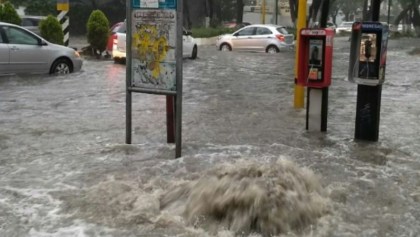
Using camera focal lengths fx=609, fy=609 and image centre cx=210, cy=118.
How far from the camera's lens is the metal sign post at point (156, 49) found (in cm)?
643

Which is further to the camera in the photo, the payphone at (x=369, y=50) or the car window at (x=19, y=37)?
the car window at (x=19, y=37)

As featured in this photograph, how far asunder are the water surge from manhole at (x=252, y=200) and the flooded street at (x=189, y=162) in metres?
0.02

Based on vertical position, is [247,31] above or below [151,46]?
above

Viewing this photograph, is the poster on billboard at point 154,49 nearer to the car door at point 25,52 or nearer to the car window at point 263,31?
the car door at point 25,52

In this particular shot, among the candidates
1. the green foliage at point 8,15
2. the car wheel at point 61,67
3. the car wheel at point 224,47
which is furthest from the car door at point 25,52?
the car wheel at point 224,47

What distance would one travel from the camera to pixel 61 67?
15.8 metres

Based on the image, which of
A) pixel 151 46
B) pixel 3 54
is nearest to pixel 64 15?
pixel 3 54

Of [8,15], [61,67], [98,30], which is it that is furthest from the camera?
[98,30]

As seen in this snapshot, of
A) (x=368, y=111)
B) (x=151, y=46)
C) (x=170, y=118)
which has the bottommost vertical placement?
(x=170, y=118)

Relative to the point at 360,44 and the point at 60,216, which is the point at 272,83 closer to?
the point at 360,44

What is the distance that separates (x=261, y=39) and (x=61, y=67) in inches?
527

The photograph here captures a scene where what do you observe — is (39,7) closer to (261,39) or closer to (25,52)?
(261,39)

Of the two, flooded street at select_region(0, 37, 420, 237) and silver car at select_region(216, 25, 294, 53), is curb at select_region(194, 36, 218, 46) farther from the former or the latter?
flooded street at select_region(0, 37, 420, 237)

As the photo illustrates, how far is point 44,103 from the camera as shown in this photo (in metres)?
11.0
